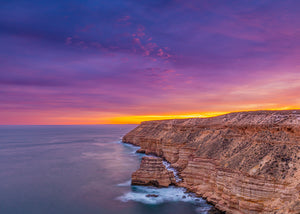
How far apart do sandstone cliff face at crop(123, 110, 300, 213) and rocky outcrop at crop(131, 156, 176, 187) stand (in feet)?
9.19

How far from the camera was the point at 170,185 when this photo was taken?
117 feet

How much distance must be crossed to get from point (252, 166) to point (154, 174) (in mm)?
15980

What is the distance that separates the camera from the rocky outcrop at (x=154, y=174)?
3488 centimetres

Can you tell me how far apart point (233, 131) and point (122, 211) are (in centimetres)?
2133

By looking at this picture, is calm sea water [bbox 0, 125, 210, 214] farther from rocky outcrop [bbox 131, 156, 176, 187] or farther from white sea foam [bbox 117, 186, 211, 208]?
rocky outcrop [bbox 131, 156, 176, 187]

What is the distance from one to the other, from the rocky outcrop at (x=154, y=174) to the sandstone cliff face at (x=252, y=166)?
9.19ft

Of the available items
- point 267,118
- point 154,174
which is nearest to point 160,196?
point 154,174

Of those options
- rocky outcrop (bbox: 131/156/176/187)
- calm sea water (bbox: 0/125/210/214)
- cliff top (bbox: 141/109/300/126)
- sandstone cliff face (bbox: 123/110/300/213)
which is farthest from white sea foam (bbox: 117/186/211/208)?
cliff top (bbox: 141/109/300/126)

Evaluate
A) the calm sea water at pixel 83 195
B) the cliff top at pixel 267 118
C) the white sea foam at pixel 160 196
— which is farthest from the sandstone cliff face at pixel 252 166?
the calm sea water at pixel 83 195

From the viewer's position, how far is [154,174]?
35.3 m

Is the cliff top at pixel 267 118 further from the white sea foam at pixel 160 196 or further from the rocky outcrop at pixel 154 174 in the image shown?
the rocky outcrop at pixel 154 174

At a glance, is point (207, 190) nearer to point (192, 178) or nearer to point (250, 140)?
point (192, 178)

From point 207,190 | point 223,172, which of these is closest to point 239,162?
point 223,172

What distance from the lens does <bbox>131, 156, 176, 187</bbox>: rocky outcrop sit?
1373 inches
